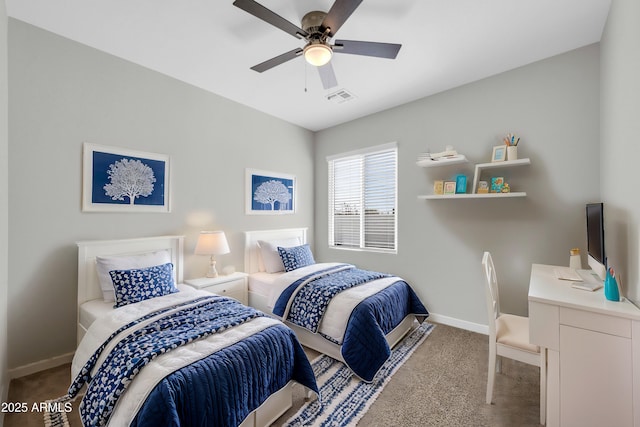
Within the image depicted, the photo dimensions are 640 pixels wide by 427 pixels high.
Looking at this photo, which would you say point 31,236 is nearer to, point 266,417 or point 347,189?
point 266,417

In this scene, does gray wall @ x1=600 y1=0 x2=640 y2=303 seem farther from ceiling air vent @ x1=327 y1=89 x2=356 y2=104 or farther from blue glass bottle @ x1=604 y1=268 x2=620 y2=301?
ceiling air vent @ x1=327 y1=89 x2=356 y2=104

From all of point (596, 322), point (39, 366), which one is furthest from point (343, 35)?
point (39, 366)

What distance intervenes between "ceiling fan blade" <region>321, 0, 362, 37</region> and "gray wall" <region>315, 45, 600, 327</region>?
1.99 m

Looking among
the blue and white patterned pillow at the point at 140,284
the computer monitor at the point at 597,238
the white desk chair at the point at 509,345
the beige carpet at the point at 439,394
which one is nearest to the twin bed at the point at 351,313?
the beige carpet at the point at 439,394

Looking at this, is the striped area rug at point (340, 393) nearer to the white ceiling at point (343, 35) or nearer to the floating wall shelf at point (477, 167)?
the floating wall shelf at point (477, 167)

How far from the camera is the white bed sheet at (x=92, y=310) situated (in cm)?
210

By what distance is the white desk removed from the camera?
1.28m

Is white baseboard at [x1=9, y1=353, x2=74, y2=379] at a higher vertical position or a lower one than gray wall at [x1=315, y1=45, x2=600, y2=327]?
lower

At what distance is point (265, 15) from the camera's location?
1.65 metres

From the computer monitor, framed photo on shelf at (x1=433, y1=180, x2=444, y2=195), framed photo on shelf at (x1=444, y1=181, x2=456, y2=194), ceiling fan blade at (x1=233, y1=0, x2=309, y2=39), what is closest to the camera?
ceiling fan blade at (x1=233, y1=0, x2=309, y2=39)

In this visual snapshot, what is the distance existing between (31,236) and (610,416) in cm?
386

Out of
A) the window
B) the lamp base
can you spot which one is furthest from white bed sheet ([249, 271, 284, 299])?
the window

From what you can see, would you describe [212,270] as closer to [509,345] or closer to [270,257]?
[270,257]

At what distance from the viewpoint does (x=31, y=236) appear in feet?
7.04
